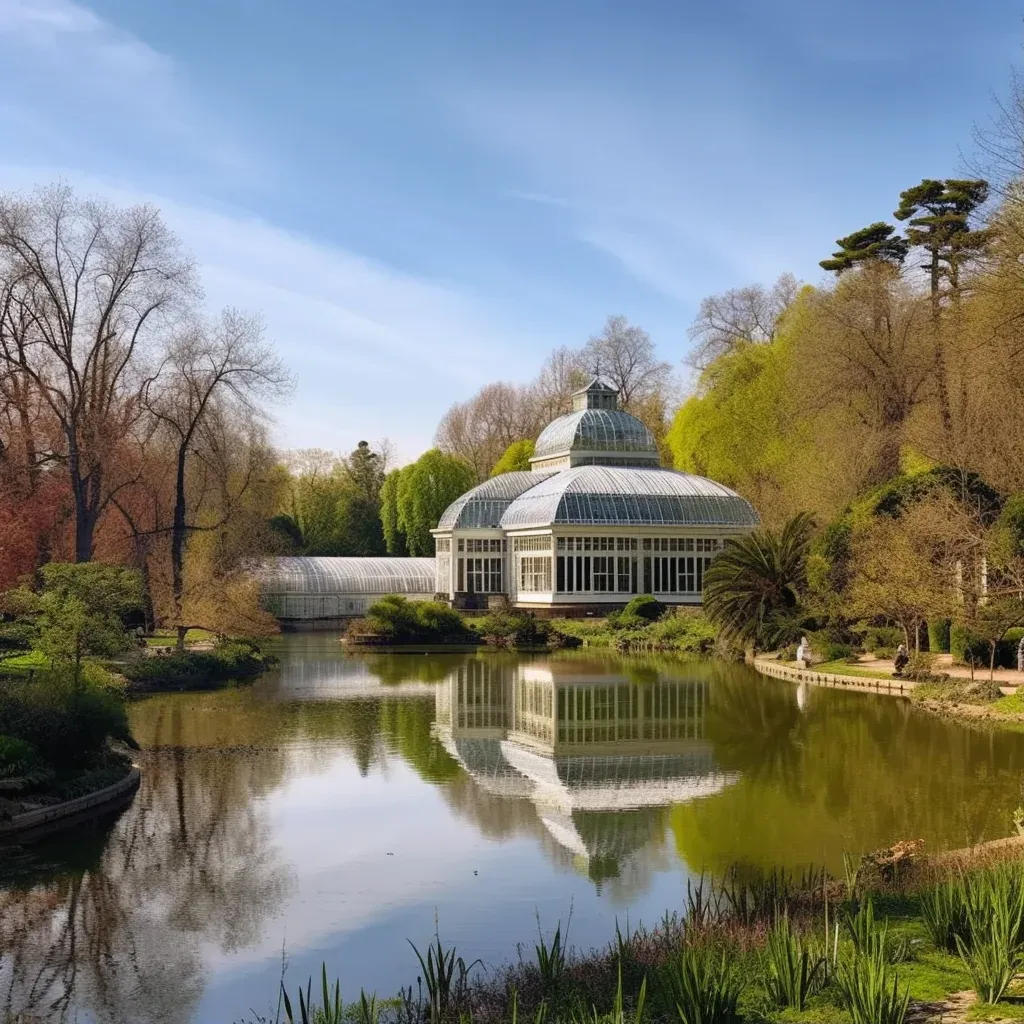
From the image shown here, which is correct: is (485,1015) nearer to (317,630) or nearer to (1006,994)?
(1006,994)

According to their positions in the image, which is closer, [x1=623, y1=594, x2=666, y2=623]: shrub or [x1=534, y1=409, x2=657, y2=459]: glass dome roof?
[x1=623, y1=594, x2=666, y2=623]: shrub

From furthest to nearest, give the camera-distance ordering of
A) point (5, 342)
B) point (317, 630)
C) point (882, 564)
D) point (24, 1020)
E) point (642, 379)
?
point (642, 379), point (317, 630), point (5, 342), point (882, 564), point (24, 1020)

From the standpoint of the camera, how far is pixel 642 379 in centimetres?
6794

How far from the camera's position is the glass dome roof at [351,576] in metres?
54.3

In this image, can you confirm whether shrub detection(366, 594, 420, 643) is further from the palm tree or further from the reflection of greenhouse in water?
the palm tree

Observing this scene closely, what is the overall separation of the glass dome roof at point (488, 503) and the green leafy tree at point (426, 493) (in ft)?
38.0

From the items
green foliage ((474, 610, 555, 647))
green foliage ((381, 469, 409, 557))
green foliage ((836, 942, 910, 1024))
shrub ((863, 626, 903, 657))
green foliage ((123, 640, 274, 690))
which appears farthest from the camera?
green foliage ((381, 469, 409, 557))

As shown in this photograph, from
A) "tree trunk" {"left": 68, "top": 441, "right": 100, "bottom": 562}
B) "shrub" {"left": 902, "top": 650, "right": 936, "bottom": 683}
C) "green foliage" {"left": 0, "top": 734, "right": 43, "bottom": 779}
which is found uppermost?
"tree trunk" {"left": 68, "top": 441, "right": 100, "bottom": 562}

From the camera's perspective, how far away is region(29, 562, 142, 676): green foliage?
19156 mm

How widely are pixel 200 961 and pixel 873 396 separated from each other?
107 ft

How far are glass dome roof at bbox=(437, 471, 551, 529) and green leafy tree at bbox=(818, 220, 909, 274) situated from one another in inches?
663

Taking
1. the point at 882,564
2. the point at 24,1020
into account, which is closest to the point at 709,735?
the point at 882,564

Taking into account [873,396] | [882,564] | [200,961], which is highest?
[873,396]

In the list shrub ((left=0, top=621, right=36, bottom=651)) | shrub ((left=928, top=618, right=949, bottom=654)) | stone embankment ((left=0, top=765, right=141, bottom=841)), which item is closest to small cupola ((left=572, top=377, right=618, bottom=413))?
shrub ((left=928, top=618, right=949, bottom=654))
